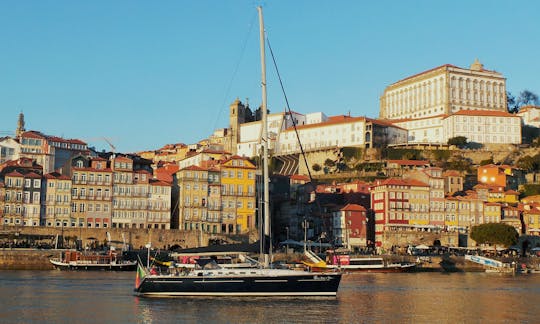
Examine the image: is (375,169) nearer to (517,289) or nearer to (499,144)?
(499,144)

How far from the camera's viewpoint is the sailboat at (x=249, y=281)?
3922cm

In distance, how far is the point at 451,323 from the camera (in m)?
34.0

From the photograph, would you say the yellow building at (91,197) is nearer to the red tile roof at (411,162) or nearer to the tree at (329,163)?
the red tile roof at (411,162)

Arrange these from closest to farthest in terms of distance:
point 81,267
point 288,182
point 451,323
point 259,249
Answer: point 451,323, point 259,249, point 81,267, point 288,182

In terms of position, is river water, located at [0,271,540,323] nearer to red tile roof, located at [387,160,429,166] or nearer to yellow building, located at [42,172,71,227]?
yellow building, located at [42,172,71,227]

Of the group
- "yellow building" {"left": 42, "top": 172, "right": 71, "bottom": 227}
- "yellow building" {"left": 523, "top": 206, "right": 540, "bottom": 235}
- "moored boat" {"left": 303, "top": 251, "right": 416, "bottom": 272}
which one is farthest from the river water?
"yellow building" {"left": 523, "top": 206, "right": 540, "bottom": 235}

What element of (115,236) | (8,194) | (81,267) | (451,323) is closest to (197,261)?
(451,323)

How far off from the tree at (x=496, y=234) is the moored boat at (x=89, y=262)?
38.8 meters

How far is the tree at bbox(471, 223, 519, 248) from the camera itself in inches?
3349

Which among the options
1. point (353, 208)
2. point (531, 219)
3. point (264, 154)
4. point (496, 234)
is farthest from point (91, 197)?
point (531, 219)

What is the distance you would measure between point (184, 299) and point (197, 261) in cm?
224

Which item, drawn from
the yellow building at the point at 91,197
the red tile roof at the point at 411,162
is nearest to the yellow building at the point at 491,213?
the red tile roof at the point at 411,162

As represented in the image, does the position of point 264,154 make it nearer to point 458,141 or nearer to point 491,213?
point 491,213

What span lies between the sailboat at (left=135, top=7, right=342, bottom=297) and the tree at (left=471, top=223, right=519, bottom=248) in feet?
162
